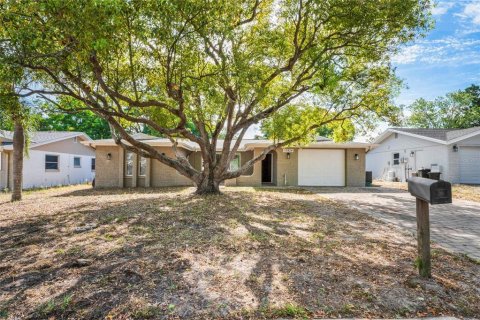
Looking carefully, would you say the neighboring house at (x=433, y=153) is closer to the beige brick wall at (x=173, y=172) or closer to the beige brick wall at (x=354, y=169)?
the beige brick wall at (x=354, y=169)

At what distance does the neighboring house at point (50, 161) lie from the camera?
15.7m

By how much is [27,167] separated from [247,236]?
17.3m

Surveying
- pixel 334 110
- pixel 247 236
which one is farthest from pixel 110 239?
pixel 334 110

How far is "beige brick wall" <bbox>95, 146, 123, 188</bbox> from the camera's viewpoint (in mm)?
15922

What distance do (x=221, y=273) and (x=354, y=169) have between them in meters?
15.3

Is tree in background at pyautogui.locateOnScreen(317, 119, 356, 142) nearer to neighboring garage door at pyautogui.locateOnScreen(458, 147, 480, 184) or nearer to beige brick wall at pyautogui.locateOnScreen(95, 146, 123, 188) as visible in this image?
neighboring garage door at pyautogui.locateOnScreen(458, 147, 480, 184)

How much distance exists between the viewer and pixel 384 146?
75.7 ft

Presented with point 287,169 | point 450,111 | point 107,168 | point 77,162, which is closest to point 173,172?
point 107,168

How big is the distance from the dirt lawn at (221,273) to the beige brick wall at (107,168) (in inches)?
405

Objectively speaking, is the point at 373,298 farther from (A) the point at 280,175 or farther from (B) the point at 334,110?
(A) the point at 280,175

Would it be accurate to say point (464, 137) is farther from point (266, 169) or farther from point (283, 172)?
point (266, 169)

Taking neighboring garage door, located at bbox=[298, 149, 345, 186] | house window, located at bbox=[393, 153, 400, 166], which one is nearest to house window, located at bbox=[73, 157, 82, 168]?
neighboring garage door, located at bbox=[298, 149, 345, 186]

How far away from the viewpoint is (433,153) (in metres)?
17.8

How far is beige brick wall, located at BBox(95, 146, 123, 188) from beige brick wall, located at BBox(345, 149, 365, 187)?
1374 cm
